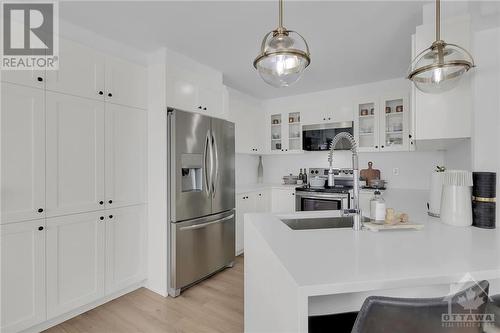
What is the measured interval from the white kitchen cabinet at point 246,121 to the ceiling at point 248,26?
86 cm

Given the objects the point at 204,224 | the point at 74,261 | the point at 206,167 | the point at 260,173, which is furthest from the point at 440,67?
the point at 260,173

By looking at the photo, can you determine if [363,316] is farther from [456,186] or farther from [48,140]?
[48,140]

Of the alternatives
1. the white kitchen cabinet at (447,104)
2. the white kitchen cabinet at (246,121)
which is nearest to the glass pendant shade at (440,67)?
the white kitchen cabinet at (447,104)

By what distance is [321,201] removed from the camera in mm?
3559

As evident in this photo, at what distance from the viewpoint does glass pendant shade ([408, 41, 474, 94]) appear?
1.15 metres

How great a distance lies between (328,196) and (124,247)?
2573mm

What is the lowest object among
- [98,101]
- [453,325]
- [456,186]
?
[453,325]

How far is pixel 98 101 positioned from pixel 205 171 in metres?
1.19

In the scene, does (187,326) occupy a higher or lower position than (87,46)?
lower

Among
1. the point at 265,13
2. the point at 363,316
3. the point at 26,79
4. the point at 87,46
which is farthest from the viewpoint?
the point at 87,46

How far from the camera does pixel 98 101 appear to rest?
2.23 m

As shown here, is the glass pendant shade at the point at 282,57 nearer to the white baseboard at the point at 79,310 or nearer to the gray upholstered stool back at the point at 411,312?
the gray upholstered stool back at the point at 411,312

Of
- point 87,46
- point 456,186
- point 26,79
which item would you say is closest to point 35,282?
point 26,79

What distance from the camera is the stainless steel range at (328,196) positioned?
11.1ft
